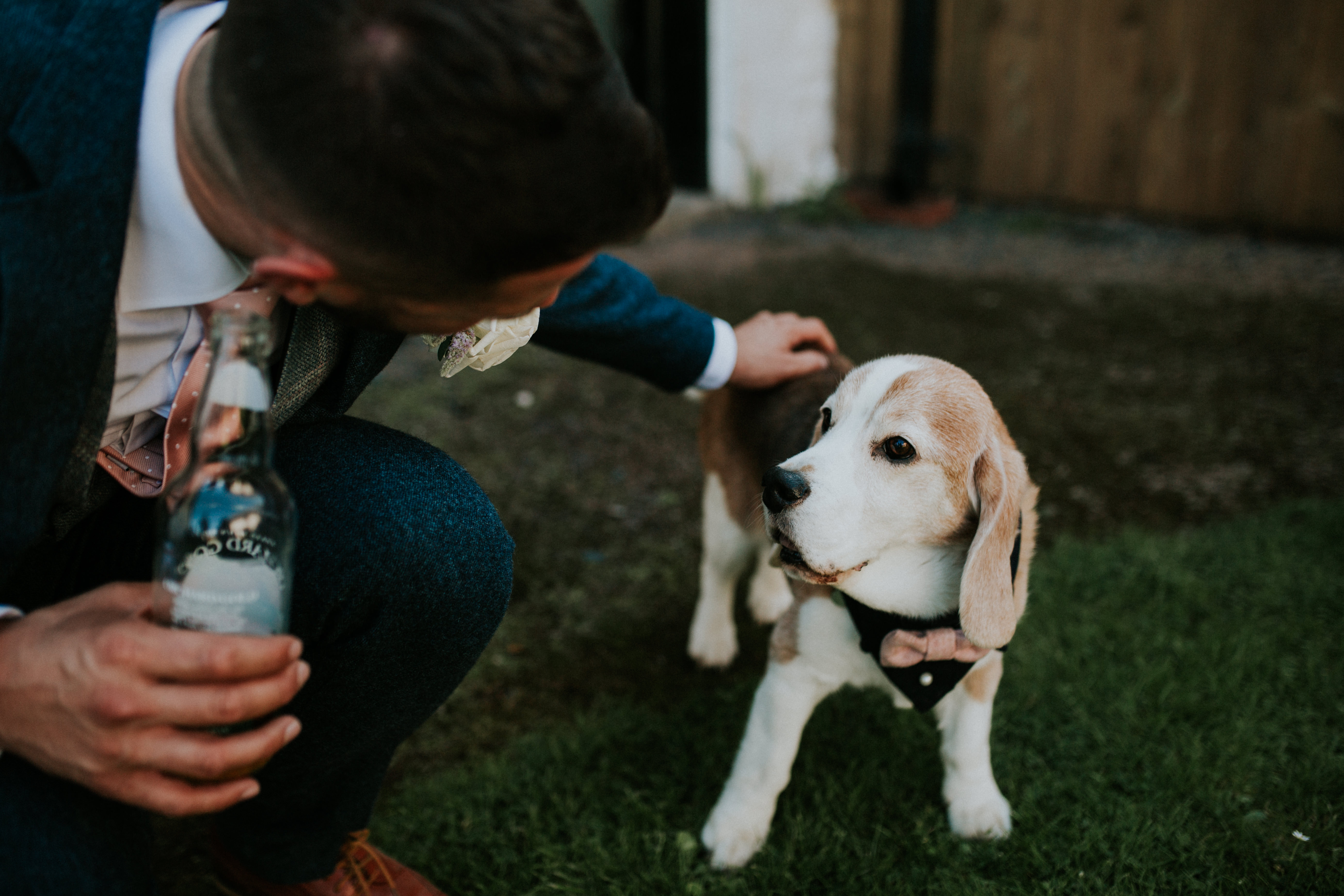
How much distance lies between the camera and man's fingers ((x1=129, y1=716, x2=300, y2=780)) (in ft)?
3.82

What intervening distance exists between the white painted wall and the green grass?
4671 mm

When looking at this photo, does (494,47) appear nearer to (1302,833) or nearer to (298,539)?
(298,539)

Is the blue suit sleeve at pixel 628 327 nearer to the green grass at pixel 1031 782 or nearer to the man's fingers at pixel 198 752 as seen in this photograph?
the green grass at pixel 1031 782

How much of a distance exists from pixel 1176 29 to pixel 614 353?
209 inches

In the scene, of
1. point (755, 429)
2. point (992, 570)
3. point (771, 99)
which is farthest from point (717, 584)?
point (771, 99)

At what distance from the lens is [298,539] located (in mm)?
1601

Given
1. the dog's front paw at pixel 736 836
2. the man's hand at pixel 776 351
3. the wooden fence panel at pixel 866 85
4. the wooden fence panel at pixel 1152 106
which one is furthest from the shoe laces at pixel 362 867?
the wooden fence panel at pixel 866 85

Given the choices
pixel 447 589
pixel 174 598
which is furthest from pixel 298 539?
pixel 174 598

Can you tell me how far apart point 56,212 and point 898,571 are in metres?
1.46

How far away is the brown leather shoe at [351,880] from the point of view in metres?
1.91

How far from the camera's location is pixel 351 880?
1.92m

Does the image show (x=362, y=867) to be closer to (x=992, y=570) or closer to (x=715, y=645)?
(x=715, y=645)

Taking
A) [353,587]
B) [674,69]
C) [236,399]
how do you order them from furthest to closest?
[674,69] → [353,587] → [236,399]

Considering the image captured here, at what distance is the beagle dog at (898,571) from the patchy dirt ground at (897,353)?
62 centimetres
